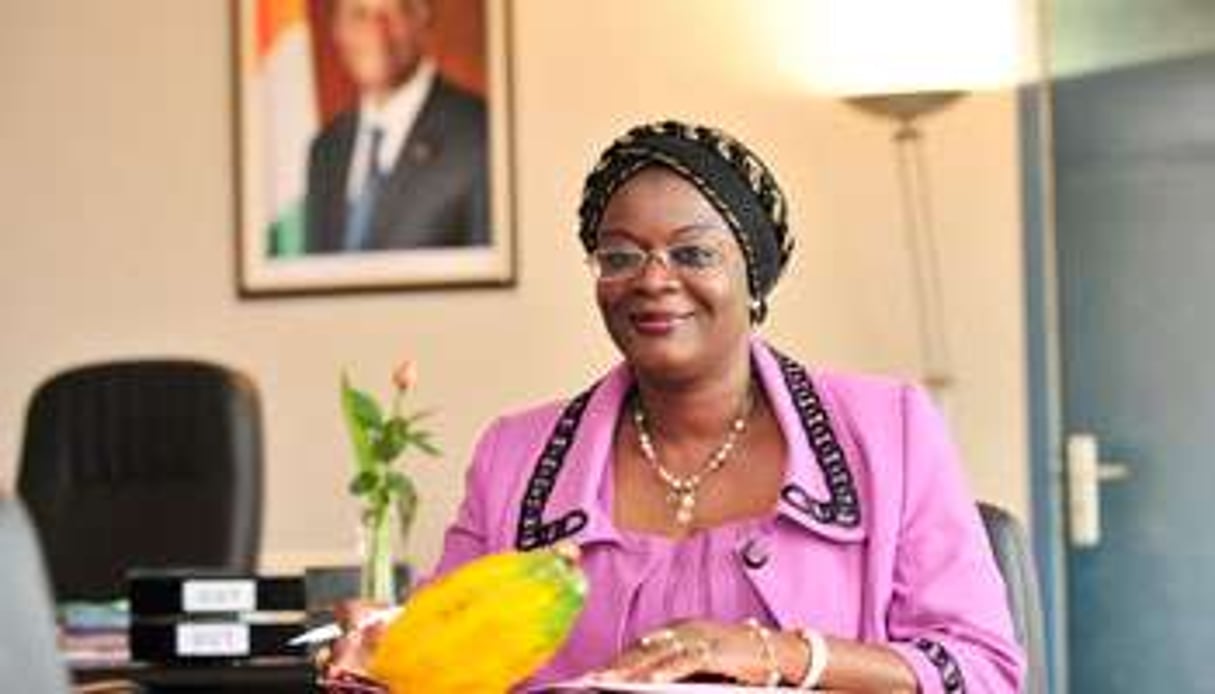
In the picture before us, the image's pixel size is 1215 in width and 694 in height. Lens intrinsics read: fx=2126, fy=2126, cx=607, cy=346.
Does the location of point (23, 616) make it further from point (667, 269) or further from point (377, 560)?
point (377, 560)

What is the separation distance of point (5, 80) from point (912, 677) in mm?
3749

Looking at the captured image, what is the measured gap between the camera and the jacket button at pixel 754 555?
5.77ft

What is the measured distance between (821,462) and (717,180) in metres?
0.26

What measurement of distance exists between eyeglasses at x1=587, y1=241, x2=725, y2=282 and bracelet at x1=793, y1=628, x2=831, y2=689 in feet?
1.10

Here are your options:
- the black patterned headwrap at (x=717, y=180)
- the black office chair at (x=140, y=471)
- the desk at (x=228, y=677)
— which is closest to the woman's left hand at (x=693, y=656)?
the black patterned headwrap at (x=717, y=180)

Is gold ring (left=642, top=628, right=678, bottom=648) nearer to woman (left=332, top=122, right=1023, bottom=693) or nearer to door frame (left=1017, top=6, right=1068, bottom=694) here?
woman (left=332, top=122, right=1023, bottom=693)

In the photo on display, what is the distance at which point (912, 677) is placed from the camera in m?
1.67

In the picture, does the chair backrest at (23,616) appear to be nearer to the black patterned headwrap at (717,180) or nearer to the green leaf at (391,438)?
the black patterned headwrap at (717,180)

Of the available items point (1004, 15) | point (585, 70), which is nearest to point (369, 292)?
point (585, 70)

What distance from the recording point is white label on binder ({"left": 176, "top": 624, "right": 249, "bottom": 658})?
8.25 feet

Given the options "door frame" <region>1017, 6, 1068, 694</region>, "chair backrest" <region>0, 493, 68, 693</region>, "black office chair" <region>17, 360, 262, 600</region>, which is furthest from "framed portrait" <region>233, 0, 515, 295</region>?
"chair backrest" <region>0, 493, 68, 693</region>

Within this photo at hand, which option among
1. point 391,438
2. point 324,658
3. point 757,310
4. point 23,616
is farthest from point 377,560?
point 23,616

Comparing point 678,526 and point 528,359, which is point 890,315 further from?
point 678,526

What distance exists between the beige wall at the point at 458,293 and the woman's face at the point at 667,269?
267 cm
